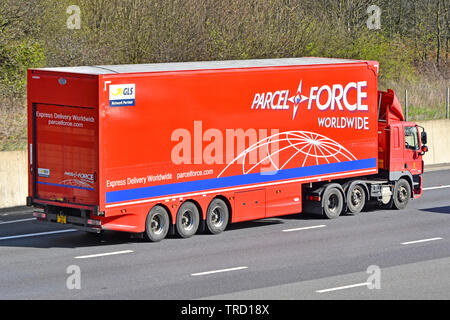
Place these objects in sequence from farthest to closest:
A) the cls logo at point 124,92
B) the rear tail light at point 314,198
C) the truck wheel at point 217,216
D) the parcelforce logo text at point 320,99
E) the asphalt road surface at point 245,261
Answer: the rear tail light at point 314,198
the parcelforce logo text at point 320,99
the truck wheel at point 217,216
the cls logo at point 124,92
the asphalt road surface at point 245,261

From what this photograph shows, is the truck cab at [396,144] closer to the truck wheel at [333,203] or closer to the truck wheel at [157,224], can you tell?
the truck wheel at [333,203]

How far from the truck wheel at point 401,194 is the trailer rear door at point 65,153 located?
927 cm

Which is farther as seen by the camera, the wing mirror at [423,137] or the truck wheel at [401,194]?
the wing mirror at [423,137]

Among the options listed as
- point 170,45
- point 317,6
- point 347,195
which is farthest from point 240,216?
point 317,6

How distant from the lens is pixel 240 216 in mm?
21031

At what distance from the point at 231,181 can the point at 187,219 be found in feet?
4.38

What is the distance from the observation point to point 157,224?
64.8 feet

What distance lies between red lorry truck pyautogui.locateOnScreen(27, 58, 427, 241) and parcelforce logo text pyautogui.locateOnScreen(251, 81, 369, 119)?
0.09ft

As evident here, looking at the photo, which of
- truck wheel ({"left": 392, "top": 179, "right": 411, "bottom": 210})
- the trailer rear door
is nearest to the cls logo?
the trailer rear door

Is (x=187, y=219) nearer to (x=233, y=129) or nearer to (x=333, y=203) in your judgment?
(x=233, y=129)

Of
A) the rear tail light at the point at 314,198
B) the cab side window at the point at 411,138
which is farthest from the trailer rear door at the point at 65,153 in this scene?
the cab side window at the point at 411,138

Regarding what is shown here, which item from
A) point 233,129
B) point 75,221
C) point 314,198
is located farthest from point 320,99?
point 75,221

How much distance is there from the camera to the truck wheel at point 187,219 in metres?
19.9

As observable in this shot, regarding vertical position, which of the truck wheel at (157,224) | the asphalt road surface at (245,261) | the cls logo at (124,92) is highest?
the cls logo at (124,92)
